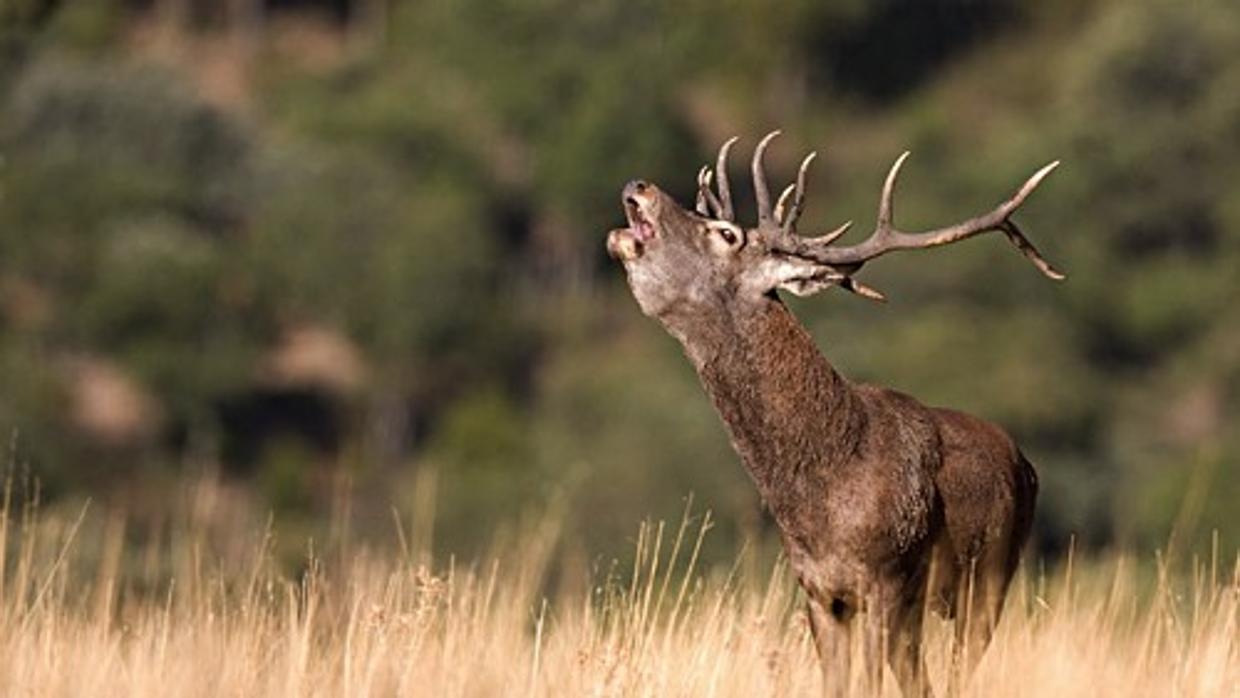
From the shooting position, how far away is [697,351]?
13.0 meters

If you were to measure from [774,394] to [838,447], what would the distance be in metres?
0.34

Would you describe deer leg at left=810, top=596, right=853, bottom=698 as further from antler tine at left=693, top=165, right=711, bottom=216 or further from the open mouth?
antler tine at left=693, top=165, right=711, bottom=216

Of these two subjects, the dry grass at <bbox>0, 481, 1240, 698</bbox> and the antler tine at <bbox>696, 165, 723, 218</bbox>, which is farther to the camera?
the antler tine at <bbox>696, 165, 723, 218</bbox>

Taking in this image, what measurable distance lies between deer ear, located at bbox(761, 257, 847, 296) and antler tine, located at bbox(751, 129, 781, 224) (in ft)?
1.06

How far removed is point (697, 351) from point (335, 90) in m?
131

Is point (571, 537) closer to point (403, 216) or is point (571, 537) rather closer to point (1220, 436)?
point (1220, 436)

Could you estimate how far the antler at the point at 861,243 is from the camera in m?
12.8

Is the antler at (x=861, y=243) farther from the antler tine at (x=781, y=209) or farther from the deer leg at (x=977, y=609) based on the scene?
the deer leg at (x=977, y=609)

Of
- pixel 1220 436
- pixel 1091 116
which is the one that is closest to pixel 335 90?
pixel 1091 116

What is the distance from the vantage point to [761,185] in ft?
45.1

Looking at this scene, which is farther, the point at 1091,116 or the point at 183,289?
the point at 1091,116

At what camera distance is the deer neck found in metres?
→ 12.7

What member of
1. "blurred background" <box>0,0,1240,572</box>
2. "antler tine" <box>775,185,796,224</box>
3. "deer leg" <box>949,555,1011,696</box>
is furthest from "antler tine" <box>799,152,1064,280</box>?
"blurred background" <box>0,0,1240,572</box>

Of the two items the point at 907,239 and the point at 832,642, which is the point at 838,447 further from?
the point at 907,239
